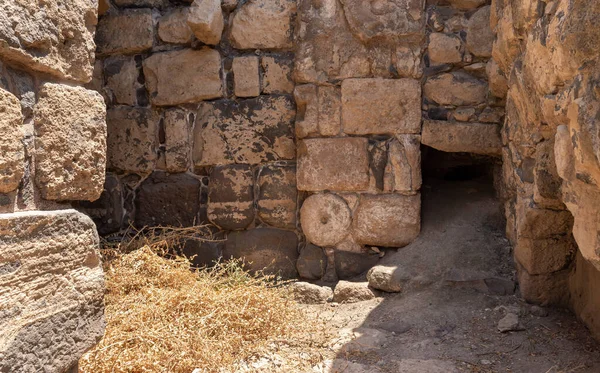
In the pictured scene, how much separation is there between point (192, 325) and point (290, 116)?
179 cm

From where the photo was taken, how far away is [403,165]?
3.72m

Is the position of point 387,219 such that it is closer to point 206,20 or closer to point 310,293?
point 310,293

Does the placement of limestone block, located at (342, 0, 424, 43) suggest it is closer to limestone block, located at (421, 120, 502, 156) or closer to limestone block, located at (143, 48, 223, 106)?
limestone block, located at (421, 120, 502, 156)

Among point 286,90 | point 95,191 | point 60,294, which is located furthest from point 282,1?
point 60,294

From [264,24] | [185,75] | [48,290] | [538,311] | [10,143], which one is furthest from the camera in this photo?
[185,75]

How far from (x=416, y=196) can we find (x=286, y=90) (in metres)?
1.17

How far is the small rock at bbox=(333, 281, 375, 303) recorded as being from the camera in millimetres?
3475

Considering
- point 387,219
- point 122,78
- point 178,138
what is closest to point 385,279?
point 387,219

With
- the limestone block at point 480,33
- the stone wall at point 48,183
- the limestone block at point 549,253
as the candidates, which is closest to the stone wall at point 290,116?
the limestone block at point 480,33

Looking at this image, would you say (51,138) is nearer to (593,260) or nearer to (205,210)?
(593,260)

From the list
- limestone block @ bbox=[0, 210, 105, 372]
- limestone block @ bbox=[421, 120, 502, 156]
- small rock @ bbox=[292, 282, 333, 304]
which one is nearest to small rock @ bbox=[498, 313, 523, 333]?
small rock @ bbox=[292, 282, 333, 304]

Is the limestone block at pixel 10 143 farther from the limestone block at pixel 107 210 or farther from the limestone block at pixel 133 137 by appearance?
the limestone block at pixel 107 210

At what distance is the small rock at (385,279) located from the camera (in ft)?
11.3

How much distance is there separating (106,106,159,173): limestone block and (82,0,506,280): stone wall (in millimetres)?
10
